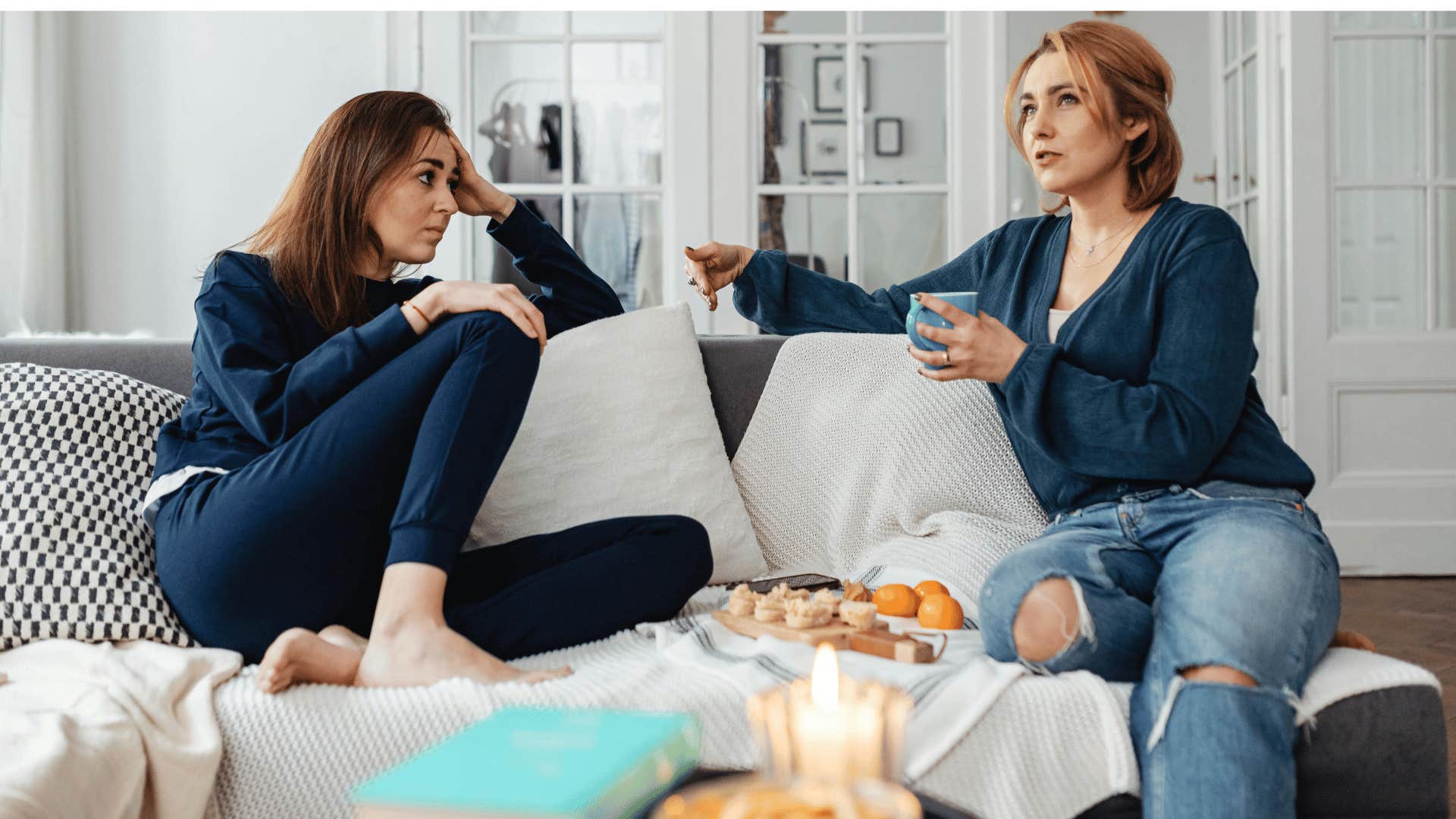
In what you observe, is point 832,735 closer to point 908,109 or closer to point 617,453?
point 617,453

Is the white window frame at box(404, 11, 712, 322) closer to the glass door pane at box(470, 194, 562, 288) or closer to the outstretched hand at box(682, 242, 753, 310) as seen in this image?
the glass door pane at box(470, 194, 562, 288)

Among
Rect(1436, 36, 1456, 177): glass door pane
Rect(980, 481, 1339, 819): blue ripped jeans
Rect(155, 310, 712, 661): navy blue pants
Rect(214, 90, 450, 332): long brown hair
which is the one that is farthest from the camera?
Rect(1436, 36, 1456, 177): glass door pane

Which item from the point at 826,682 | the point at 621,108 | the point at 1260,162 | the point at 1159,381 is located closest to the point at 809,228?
the point at 621,108

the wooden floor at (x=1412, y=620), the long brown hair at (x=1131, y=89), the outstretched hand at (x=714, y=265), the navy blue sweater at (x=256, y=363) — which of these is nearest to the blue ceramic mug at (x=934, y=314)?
the long brown hair at (x=1131, y=89)

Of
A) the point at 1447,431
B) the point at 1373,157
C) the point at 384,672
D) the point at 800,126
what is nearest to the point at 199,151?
the point at 800,126

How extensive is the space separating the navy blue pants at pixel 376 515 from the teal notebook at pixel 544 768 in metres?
0.67

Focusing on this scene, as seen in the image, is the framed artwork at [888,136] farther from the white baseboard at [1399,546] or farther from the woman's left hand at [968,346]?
the woman's left hand at [968,346]

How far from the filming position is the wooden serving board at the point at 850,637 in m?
1.23

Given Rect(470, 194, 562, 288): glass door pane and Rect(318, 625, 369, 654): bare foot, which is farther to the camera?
Rect(470, 194, 562, 288): glass door pane

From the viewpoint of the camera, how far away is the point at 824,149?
370cm

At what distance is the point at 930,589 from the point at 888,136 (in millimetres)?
2510

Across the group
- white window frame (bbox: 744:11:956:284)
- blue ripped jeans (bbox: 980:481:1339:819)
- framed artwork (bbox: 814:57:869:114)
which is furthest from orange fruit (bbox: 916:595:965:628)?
framed artwork (bbox: 814:57:869:114)

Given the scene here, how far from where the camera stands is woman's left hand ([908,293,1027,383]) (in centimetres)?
129

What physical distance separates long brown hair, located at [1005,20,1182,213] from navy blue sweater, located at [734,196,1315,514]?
0.15 feet
